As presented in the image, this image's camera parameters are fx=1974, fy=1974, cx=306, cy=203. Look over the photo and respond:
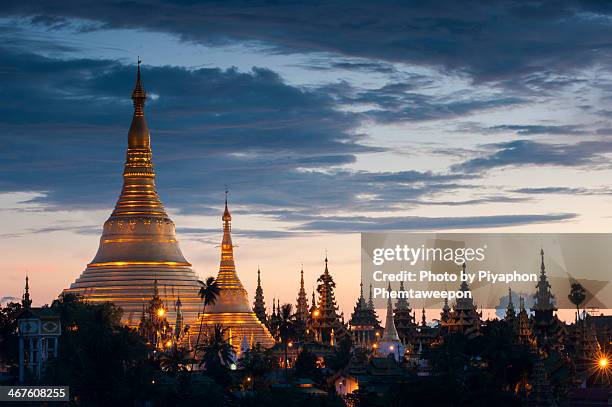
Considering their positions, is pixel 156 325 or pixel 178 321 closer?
pixel 156 325

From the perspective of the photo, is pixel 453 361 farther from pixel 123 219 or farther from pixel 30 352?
pixel 123 219

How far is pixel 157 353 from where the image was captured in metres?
158

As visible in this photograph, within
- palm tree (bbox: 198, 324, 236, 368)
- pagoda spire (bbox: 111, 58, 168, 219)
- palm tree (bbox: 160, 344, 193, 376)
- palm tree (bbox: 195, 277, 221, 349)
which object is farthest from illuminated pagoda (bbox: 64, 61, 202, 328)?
palm tree (bbox: 160, 344, 193, 376)

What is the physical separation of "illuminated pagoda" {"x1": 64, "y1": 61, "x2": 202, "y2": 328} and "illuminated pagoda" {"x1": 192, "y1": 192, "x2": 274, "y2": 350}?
2.00m

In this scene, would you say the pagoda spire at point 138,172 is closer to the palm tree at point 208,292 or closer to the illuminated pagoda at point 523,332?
the palm tree at point 208,292

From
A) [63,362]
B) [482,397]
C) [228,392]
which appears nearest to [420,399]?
[482,397]

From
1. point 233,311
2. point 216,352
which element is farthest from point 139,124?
point 216,352

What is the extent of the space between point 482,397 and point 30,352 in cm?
3076

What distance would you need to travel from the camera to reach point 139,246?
192 m

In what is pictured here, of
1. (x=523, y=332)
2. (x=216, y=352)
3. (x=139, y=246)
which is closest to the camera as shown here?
(x=216, y=352)

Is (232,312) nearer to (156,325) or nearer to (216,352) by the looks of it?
(156,325)

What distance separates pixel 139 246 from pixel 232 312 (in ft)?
36.3

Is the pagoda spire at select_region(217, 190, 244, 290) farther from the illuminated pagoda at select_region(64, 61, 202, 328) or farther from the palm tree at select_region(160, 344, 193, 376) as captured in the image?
the palm tree at select_region(160, 344, 193, 376)

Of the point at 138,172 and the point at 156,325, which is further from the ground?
the point at 138,172
